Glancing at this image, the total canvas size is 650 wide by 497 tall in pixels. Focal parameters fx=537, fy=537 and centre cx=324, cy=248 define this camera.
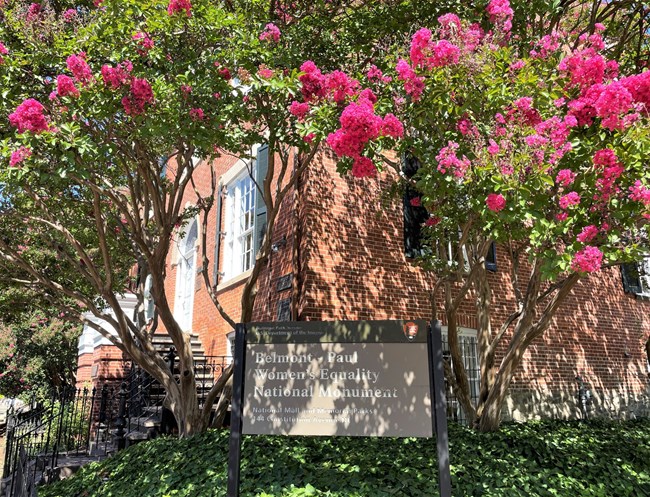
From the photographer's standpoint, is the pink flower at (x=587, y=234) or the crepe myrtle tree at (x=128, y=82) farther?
the crepe myrtle tree at (x=128, y=82)

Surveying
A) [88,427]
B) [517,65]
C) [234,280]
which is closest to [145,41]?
[517,65]

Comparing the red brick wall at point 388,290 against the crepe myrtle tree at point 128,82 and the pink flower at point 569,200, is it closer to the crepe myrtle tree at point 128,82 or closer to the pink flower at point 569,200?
the crepe myrtle tree at point 128,82

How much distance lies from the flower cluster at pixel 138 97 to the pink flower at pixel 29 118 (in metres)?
0.86

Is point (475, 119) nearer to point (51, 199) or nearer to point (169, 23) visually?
point (169, 23)

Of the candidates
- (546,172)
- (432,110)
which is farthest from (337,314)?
(546,172)

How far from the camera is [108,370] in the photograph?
12773 mm

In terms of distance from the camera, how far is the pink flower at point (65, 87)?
18.9ft

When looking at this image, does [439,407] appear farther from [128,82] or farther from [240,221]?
[240,221]

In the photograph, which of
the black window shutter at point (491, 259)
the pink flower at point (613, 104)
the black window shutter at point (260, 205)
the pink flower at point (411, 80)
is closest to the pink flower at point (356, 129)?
the pink flower at point (411, 80)

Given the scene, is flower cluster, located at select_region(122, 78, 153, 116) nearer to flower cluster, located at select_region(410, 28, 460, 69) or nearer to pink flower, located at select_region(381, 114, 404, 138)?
pink flower, located at select_region(381, 114, 404, 138)

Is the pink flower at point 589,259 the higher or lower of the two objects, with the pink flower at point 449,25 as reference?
lower

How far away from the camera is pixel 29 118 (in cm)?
557

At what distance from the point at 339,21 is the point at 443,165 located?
15.3ft

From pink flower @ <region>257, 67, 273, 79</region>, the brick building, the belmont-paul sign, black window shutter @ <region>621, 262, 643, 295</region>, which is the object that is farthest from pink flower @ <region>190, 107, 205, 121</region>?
black window shutter @ <region>621, 262, 643, 295</region>
